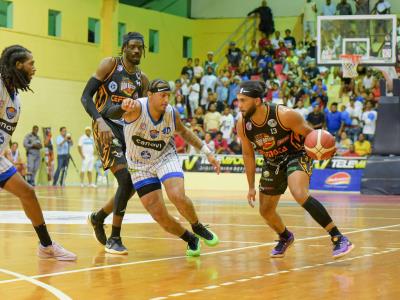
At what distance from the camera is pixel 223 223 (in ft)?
47.8

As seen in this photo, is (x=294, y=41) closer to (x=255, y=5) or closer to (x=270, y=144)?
(x=255, y=5)

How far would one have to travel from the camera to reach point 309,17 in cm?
3822

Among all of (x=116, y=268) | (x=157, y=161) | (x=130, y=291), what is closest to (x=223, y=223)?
(x=157, y=161)

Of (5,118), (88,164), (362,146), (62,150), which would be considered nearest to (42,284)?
(5,118)

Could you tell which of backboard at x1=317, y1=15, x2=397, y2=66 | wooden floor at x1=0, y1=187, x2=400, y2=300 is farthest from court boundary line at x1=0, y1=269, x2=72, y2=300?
backboard at x1=317, y1=15, x2=397, y2=66

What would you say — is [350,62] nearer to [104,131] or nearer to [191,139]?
[191,139]

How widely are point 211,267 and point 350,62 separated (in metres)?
18.3

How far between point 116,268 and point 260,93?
8.18 feet

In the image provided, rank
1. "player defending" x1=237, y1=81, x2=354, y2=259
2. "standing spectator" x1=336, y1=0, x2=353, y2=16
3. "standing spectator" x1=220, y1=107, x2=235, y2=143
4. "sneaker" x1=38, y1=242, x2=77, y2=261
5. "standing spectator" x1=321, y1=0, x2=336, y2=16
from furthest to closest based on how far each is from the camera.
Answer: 1. "standing spectator" x1=321, y1=0, x2=336, y2=16
2. "standing spectator" x1=336, y1=0, x2=353, y2=16
3. "standing spectator" x1=220, y1=107, x2=235, y2=143
4. "player defending" x1=237, y1=81, x2=354, y2=259
5. "sneaker" x1=38, y1=242, x2=77, y2=261

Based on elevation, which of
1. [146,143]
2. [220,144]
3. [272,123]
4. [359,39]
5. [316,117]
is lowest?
[220,144]

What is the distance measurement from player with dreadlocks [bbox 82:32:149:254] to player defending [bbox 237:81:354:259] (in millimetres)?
1402

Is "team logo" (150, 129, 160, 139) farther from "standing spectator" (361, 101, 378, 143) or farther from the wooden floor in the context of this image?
"standing spectator" (361, 101, 378, 143)

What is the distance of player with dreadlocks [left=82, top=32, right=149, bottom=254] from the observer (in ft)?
33.2

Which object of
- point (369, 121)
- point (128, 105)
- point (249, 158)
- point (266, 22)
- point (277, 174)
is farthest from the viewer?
point (266, 22)
